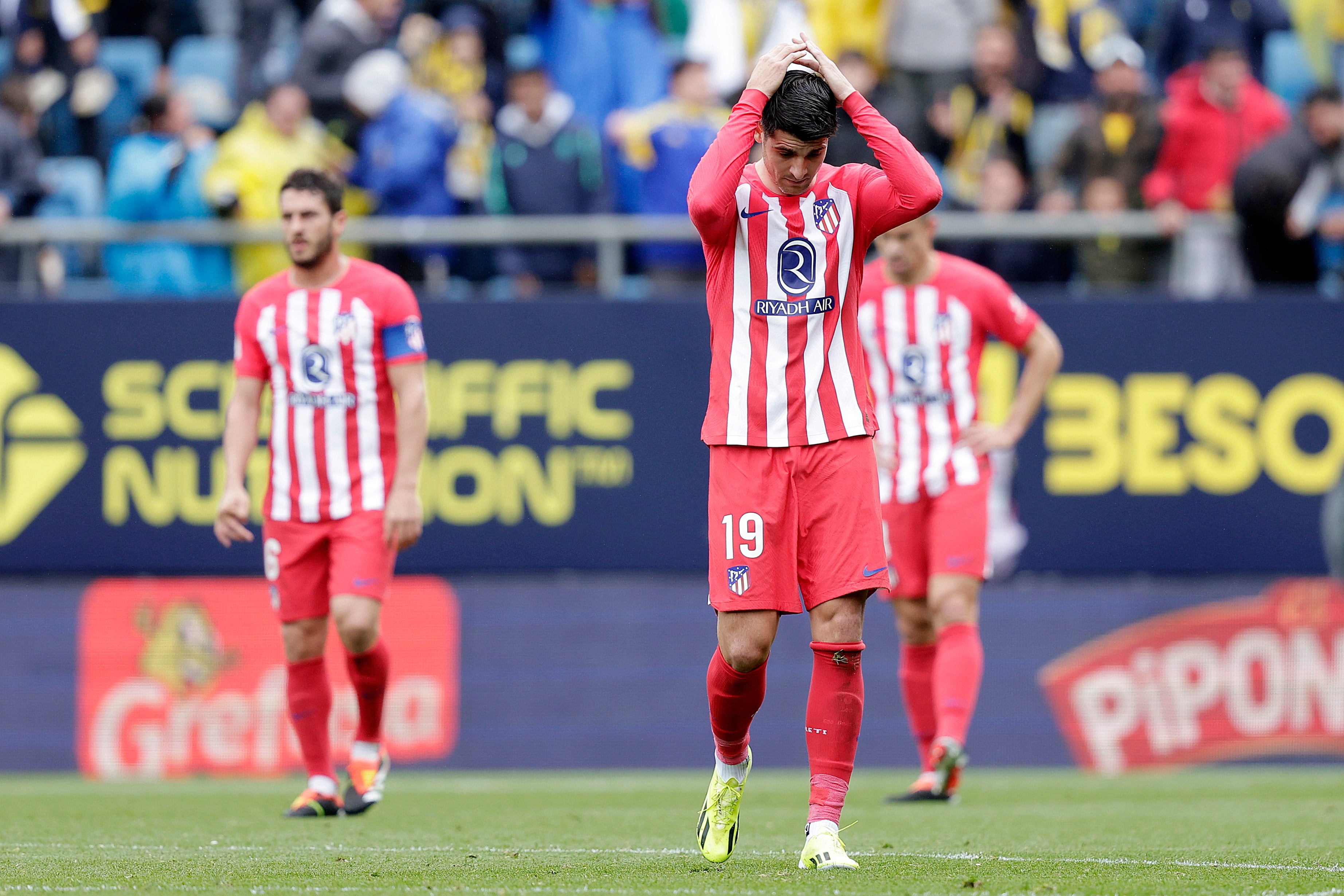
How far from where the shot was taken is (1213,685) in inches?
432

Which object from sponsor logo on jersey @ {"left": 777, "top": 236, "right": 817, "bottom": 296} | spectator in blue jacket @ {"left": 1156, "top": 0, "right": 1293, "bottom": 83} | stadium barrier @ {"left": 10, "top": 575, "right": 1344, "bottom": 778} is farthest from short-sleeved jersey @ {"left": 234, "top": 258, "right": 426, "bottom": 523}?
spectator in blue jacket @ {"left": 1156, "top": 0, "right": 1293, "bottom": 83}

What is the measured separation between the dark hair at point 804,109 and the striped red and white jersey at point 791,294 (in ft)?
0.43

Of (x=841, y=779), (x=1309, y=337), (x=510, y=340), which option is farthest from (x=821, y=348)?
(x=1309, y=337)

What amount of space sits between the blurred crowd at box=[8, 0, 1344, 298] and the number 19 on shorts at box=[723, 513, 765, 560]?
6195 mm

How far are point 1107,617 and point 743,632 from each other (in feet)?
20.5

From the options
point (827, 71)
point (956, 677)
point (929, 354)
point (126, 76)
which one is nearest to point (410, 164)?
point (126, 76)

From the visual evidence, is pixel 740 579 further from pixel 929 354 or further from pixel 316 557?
pixel 929 354

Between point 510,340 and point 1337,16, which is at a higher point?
point 1337,16

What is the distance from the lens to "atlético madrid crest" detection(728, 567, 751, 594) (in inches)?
209

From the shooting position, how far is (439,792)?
9.30 m

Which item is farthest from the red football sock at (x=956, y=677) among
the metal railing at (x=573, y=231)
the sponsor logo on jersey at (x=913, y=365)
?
the metal railing at (x=573, y=231)

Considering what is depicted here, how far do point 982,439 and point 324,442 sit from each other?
2.84 metres

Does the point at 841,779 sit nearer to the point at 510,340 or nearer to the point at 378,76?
the point at 510,340

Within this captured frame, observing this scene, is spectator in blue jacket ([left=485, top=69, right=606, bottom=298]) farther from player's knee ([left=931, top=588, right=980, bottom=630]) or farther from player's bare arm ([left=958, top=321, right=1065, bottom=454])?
player's knee ([left=931, top=588, right=980, bottom=630])
